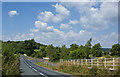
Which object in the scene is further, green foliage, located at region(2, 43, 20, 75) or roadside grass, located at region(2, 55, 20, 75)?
green foliage, located at region(2, 43, 20, 75)

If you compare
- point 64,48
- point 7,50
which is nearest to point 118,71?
point 7,50

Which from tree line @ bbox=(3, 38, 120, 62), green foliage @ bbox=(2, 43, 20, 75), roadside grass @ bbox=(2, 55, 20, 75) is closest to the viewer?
roadside grass @ bbox=(2, 55, 20, 75)

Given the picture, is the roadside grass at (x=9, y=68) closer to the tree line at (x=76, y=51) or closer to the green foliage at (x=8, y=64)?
the green foliage at (x=8, y=64)

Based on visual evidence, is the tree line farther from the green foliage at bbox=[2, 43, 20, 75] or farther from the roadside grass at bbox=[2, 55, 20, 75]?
the roadside grass at bbox=[2, 55, 20, 75]

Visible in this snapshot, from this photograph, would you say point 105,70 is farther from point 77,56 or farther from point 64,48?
point 64,48

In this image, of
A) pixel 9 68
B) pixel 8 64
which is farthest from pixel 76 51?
pixel 9 68

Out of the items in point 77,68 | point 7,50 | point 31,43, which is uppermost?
point 31,43

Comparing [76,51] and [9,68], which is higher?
[76,51]

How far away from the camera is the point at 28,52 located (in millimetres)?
131125

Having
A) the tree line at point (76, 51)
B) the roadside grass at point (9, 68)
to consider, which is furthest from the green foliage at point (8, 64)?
the tree line at point (76, 51)

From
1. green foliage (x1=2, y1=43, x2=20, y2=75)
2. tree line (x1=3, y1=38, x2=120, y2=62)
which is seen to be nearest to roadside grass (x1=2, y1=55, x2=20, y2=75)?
green foliage (x1=2, y1=43, x2=20, y2=75)

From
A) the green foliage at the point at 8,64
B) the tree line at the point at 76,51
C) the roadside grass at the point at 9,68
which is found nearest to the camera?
the roadside grass at the point at 9,68

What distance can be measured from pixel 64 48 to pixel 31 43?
85.5 meters

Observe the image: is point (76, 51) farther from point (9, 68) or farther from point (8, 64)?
point (9, 68)
